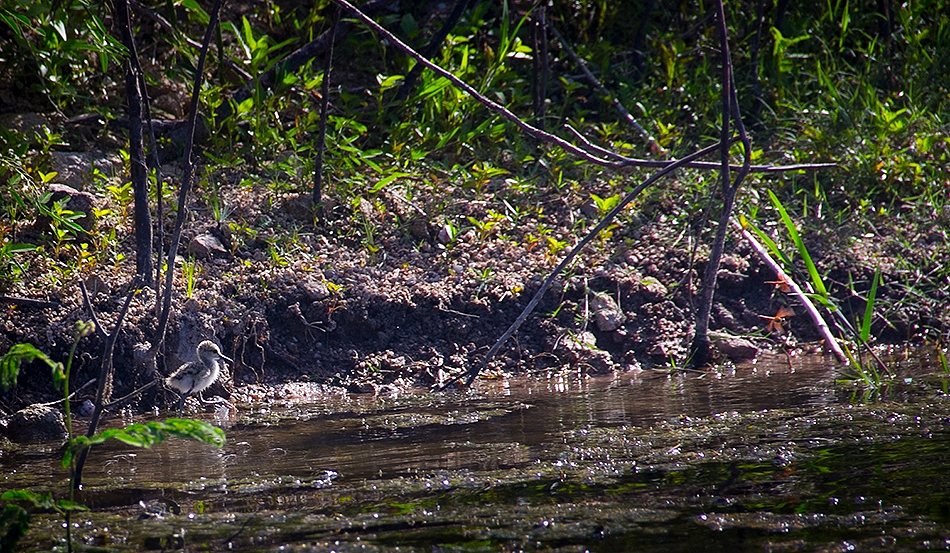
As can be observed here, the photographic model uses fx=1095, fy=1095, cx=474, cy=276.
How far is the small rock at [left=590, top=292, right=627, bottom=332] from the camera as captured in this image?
6.27 meters

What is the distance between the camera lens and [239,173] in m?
6.90

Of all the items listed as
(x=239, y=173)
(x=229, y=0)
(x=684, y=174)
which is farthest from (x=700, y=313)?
(x=229, y=0)

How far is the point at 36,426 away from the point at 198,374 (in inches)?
29.7

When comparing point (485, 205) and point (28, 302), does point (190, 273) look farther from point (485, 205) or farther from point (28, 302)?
point (485, 205)

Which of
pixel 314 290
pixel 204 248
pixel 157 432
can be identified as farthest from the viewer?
pixel 204 248

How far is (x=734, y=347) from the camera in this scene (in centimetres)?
620

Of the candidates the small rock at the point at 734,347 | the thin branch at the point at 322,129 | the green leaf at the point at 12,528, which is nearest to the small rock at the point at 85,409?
the thin branch at the point at 322,129

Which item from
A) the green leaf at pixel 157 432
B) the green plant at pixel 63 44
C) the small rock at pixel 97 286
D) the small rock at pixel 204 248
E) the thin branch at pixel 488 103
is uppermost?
the green plant at pixel 63 44

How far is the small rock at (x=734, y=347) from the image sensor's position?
6203mm

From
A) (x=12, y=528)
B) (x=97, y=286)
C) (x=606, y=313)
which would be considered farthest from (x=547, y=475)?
(x=97, y=286)

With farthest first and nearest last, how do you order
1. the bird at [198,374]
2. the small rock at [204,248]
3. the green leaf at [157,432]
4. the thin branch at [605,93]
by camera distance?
the thin branch at [605,93]
the small rock at [204,248]
the bird at [198,374]
the green leaf at [157,432]

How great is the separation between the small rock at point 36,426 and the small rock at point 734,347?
3467 mm

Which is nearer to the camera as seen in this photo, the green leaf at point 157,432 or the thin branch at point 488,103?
the green leaf at point 157,432

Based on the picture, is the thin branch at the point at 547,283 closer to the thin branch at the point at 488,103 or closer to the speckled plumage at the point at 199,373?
the thin branch at the point at 488,103
